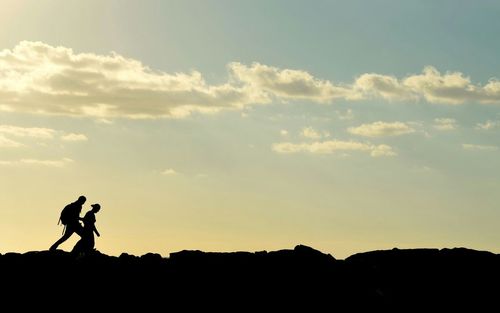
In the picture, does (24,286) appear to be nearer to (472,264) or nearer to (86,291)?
(86,291)

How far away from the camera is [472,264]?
27188 millimetres

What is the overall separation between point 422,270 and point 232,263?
5439mm

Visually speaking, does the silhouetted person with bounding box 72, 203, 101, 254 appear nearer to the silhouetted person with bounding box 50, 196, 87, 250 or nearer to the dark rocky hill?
the silhouetted person with bounding box 50, 196, 87, 250

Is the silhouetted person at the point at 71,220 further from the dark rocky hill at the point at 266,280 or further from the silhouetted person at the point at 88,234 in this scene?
the dark rocky hill at the point at 266,280

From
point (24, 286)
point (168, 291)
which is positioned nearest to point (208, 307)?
point (168, 291)

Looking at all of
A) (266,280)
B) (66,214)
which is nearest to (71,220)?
(66,214)

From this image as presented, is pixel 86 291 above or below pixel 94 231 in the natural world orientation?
below

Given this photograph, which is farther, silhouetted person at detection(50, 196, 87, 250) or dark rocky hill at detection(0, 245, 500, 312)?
silhouetted person at detection(50, 196, 87, 250)

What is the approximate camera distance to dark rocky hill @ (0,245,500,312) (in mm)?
26422

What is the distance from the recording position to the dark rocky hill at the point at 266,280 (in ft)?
86.7

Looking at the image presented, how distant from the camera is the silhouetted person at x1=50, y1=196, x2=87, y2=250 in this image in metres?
28.7

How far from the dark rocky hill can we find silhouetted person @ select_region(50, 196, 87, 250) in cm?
140

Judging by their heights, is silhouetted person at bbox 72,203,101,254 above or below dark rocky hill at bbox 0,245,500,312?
above

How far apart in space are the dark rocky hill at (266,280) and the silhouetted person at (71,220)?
4.60 ft
